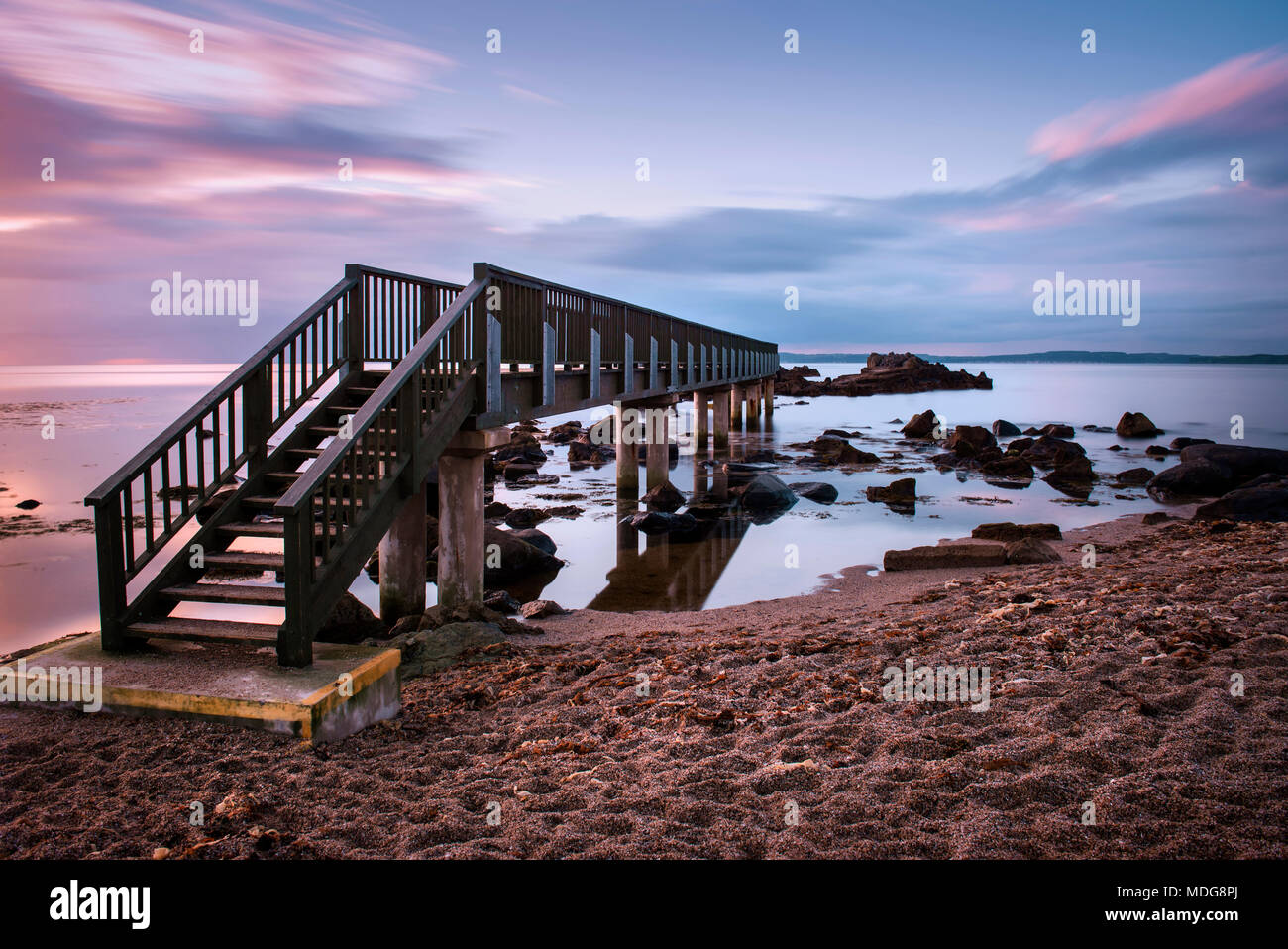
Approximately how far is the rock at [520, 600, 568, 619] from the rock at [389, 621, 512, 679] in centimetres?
183

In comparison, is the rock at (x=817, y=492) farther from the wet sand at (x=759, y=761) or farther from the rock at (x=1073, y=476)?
the wet sand at (x=759, y=761)

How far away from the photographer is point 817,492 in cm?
2269

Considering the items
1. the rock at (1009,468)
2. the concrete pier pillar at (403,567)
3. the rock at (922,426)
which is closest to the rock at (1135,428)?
the rock at (922,426)

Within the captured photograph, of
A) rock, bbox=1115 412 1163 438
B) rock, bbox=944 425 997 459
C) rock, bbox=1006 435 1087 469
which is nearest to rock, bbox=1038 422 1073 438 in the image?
rock, bbox=1115 412 1163 438

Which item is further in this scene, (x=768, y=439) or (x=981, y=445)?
(x=768, y=439)

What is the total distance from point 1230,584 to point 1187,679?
3245 millimetres

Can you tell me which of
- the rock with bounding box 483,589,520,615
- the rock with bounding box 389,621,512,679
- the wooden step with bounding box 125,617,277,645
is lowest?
the rock with bounding box 483,589,520,615

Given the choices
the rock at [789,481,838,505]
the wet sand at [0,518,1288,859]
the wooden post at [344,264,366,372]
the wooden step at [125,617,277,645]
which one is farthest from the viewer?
the rock at [789,481,838,505]

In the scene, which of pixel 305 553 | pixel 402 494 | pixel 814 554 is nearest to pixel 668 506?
pixel 814 554

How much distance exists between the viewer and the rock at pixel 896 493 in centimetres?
2211

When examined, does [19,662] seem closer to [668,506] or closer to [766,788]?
[766,788]

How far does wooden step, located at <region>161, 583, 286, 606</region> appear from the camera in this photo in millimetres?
6250

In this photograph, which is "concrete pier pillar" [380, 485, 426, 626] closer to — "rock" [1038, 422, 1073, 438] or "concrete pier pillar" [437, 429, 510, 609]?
"concrete pier pillar" [437, 429, 510, 609]

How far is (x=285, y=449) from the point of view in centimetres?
795
